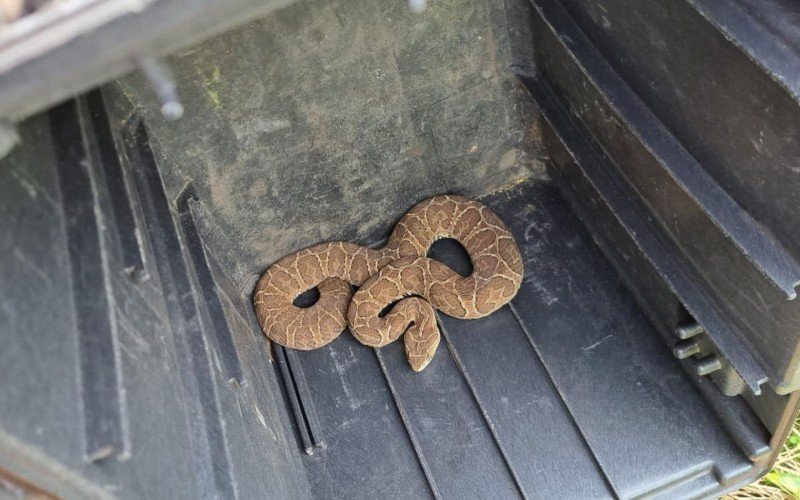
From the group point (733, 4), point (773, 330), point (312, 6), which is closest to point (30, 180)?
point (312, 6)

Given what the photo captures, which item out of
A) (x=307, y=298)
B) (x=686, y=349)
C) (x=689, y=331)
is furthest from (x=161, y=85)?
(x=307, y=298)

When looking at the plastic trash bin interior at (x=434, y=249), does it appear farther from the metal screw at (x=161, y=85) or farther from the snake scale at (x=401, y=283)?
the metal screw at (x=161, y=85)

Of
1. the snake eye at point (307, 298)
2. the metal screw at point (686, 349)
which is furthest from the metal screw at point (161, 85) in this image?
the snake eye at point (307, 298)

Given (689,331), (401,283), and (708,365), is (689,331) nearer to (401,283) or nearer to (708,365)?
→ (708,365)

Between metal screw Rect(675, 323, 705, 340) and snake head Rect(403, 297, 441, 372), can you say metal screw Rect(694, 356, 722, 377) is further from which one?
snake head Rect(403, 297, 441, 372)

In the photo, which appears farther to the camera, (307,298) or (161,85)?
(307,298)

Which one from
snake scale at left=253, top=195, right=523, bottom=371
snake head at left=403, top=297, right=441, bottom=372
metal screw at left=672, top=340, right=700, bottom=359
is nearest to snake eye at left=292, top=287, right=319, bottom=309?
snake scale at left=253, top=195, right=523, bottom=371
